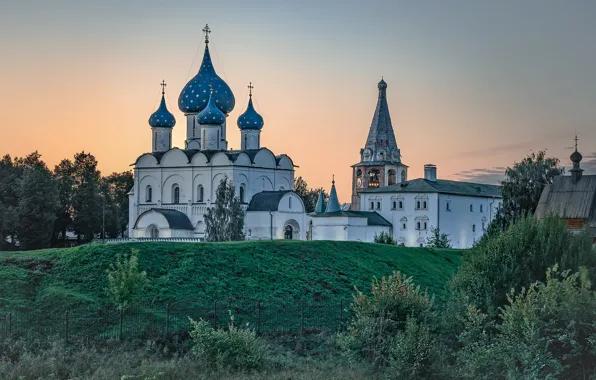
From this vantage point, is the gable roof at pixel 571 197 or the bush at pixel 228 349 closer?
the bush at pixel 228 349

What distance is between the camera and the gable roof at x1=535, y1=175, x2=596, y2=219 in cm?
3497

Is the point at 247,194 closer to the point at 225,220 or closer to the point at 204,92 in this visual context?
the point at 204,92

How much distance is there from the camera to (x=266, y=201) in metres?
50.9

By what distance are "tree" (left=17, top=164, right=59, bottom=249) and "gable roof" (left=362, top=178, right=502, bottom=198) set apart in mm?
22778

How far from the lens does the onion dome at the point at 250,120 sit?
5453cm

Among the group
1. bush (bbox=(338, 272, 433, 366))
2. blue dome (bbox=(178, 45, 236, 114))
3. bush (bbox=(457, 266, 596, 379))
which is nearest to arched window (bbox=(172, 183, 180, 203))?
blue dome (bbox=(178, 45, 236, 114))

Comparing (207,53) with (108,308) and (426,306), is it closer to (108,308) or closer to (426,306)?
(108,308)

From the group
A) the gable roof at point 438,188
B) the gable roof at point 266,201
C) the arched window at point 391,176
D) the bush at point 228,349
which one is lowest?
the bush at point 228,349

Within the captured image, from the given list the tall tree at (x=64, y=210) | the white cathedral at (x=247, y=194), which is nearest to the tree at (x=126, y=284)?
the white cathedral at (x=247, y=194)

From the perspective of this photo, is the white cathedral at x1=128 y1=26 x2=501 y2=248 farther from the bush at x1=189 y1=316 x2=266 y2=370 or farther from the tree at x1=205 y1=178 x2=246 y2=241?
the bush at x1=189 y1=316 x2=266 y2=370

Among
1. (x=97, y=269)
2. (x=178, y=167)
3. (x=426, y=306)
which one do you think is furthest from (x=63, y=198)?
(x=426, y=306)

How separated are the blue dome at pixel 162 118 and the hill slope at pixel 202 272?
923 inches

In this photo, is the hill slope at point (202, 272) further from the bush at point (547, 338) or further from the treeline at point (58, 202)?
the treeline at point (58, 202)

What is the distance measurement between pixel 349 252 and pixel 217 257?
6.48 metres
